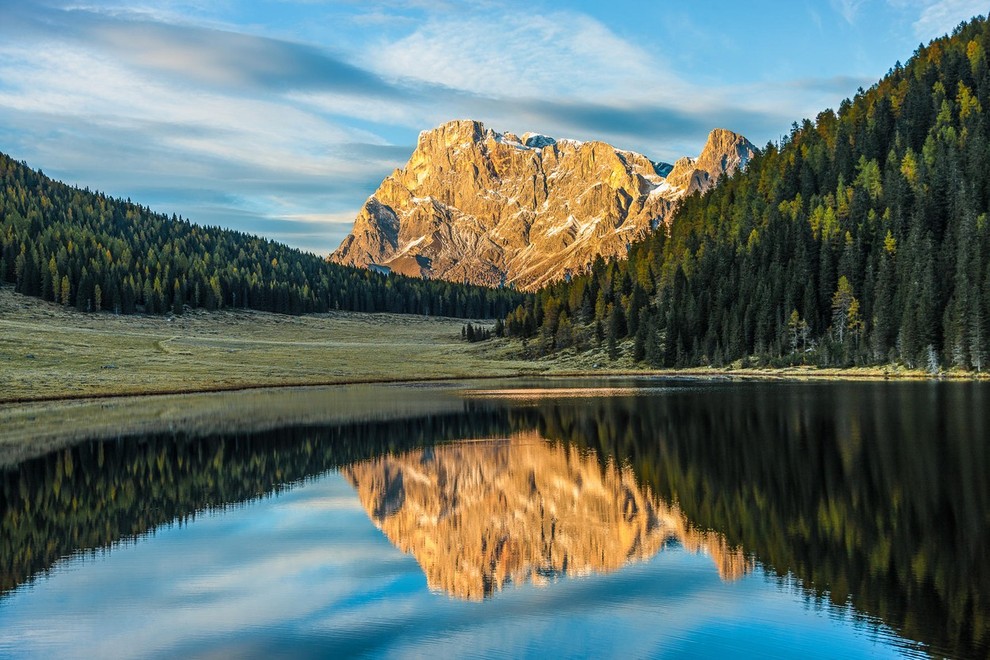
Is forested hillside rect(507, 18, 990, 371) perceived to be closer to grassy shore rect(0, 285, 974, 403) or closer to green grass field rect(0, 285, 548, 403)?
grassy shore rect(0, 285, 974, 403)

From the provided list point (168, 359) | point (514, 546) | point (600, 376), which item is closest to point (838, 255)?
point (600, 376)

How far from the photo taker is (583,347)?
165750 mm

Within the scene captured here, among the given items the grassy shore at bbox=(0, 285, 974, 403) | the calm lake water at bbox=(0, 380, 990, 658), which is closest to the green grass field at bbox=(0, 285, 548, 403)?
the grassy shore at bbox=(0, 285, 974, 403)

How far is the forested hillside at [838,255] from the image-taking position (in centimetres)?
11250

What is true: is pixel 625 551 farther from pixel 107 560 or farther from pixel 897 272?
pixel 897 272

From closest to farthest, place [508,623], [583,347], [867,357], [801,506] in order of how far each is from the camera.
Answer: [508,623] < [801,506] < [867,357] < [583,347]

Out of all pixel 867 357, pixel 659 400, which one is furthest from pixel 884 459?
pixel 867 357

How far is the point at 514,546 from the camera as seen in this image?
25266mm

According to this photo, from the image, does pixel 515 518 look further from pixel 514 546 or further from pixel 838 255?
pixel 838 255

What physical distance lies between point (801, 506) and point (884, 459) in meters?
10.8

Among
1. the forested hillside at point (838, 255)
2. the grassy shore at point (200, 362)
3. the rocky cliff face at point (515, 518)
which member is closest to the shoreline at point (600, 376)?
the grassy shore at point (200, 362)

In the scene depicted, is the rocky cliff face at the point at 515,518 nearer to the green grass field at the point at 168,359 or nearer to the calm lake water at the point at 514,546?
the calm lake water at the point at 514,546

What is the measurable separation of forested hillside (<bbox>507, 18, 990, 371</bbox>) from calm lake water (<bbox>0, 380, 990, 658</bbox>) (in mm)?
69959

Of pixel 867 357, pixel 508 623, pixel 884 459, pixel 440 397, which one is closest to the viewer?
pixel 508 623
